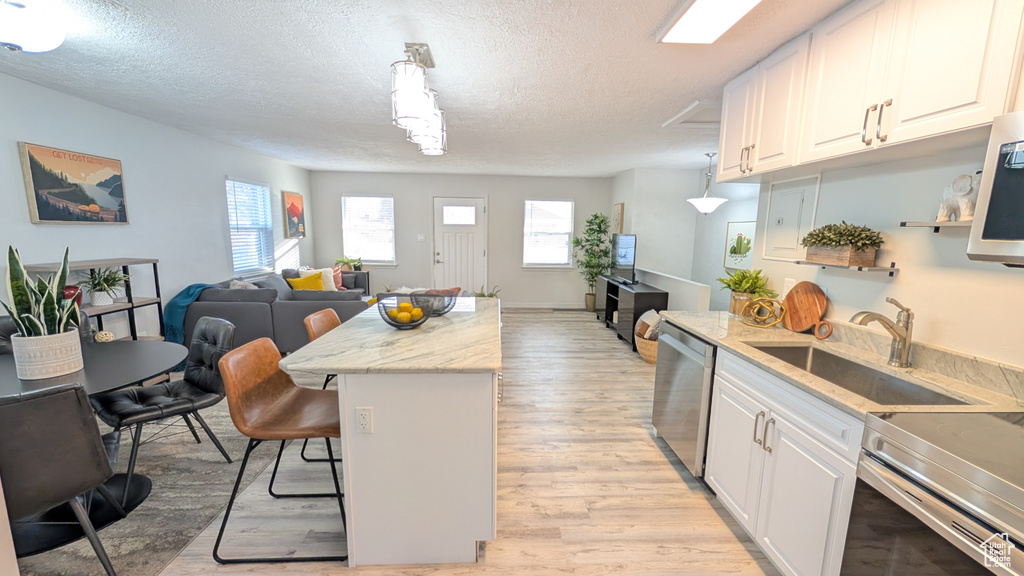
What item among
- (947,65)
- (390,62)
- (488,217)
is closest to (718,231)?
(488,217)

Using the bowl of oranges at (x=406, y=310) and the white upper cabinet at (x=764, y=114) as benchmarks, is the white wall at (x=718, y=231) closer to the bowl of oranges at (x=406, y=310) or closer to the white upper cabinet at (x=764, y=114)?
the white upper cabinet at (x=764, y=114)

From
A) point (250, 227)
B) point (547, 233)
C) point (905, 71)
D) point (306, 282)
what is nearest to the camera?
point (905, 71)

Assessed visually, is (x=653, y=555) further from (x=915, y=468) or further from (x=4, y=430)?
(x=4, y=430)

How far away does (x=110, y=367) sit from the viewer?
5.89 ft

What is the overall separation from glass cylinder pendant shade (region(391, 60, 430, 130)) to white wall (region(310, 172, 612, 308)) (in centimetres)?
504

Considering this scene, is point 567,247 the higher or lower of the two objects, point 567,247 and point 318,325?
the higher

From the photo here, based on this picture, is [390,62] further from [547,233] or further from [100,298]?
[547,233]

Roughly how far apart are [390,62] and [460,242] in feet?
15.4

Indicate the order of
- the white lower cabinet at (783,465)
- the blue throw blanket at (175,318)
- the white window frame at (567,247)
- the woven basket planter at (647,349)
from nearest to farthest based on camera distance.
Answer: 1. the white lower cabinet at (783,465)
2. the blue throw blanket at (175,318)
3. the woven basket planter at (647,349)
4. the white window frame at (567,247)

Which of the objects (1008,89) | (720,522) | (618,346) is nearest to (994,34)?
(1008,89)

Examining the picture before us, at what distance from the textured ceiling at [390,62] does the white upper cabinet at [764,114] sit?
0.30 ft

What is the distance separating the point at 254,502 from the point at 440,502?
3.75ft

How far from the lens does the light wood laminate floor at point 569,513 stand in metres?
1.65

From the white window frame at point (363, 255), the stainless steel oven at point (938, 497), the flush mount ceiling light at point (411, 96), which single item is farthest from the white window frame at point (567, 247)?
the stainless steel oven at point (938, 497)
